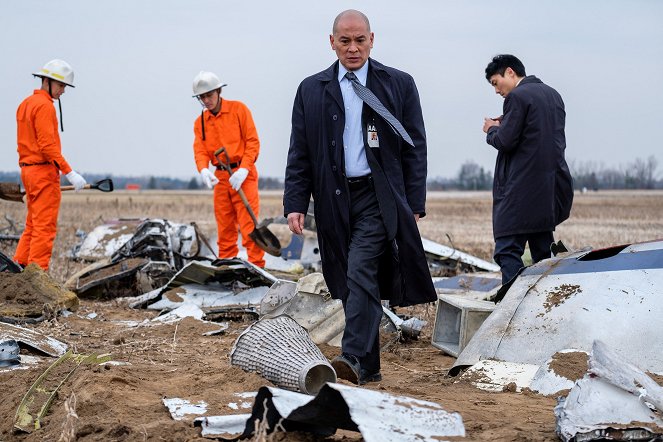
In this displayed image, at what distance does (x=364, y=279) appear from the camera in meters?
5.70

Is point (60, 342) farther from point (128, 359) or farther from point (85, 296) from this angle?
point (85, 296)

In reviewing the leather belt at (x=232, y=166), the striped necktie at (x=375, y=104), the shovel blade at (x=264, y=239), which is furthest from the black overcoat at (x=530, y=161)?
the leather belt at (x=232, y=166)

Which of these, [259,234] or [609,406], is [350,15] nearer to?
[609,406]

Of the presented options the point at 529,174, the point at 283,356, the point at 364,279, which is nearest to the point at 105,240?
the point at 529,174

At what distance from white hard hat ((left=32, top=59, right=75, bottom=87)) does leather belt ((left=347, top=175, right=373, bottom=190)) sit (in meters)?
6.21

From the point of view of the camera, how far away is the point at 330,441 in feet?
12.6

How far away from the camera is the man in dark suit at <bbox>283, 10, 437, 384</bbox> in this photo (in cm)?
571

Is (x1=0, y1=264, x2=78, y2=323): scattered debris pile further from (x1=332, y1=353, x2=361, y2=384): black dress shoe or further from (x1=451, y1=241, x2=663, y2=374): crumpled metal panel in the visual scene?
(x1=451, y1=241, x2=663, y2=374): crumpled metal panel

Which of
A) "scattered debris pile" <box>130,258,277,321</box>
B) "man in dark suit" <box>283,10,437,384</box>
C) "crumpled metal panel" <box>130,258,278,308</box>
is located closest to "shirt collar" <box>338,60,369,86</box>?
"man in dark suit" <box>283,10,437,384</box>

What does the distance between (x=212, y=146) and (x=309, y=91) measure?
5836 millimetres

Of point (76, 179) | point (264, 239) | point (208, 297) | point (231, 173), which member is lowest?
point (208, 297)

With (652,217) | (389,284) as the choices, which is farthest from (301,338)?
(652,217)

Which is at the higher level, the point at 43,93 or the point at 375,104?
the point at 43,93

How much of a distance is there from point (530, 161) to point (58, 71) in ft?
19.5
